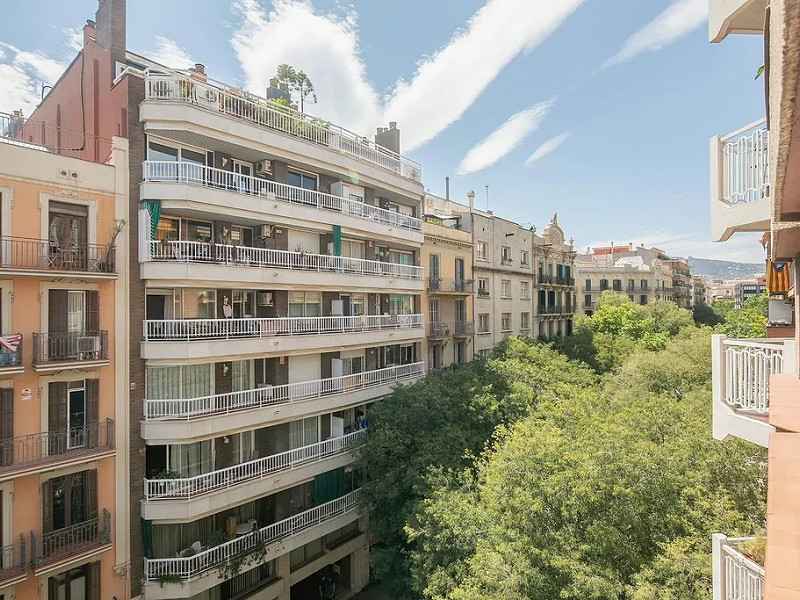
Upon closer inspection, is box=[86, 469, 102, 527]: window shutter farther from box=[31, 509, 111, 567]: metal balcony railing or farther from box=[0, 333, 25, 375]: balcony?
box=[0, 333, 25, 375]: balcony

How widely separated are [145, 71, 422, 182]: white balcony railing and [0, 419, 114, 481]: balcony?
11.4m

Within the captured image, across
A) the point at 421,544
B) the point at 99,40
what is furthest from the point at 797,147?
the point at 99,40

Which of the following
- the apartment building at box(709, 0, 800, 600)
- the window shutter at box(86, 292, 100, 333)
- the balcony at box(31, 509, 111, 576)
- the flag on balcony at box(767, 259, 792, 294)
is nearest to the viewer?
the apartment building at box(709, 0, 800, 600)

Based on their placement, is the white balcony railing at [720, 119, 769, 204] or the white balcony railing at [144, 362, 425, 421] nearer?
the white balcony railing at [720, 119, 769, 204]

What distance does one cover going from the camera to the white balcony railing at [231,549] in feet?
47.4

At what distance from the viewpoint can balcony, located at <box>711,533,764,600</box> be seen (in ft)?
19.1

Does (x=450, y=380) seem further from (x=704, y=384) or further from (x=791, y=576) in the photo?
(x=791, y=576)

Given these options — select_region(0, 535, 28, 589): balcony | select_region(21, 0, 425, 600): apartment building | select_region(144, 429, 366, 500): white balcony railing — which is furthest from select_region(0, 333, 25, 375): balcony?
select_region(144, 429, 366, 500): white balcony railing

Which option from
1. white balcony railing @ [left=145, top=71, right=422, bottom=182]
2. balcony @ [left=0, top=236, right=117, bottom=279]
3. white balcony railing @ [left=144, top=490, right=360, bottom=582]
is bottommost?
white balcony railing @ [left=144, top=490, right=360, bottom=582]

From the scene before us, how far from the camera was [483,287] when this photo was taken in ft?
105

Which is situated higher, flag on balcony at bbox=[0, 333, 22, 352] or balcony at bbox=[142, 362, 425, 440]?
flag on balcony at bbox=[0, 333, 22, 352]

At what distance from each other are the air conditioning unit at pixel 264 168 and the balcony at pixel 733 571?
59.9ft

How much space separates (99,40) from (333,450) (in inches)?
741

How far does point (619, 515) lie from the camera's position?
941 cm
